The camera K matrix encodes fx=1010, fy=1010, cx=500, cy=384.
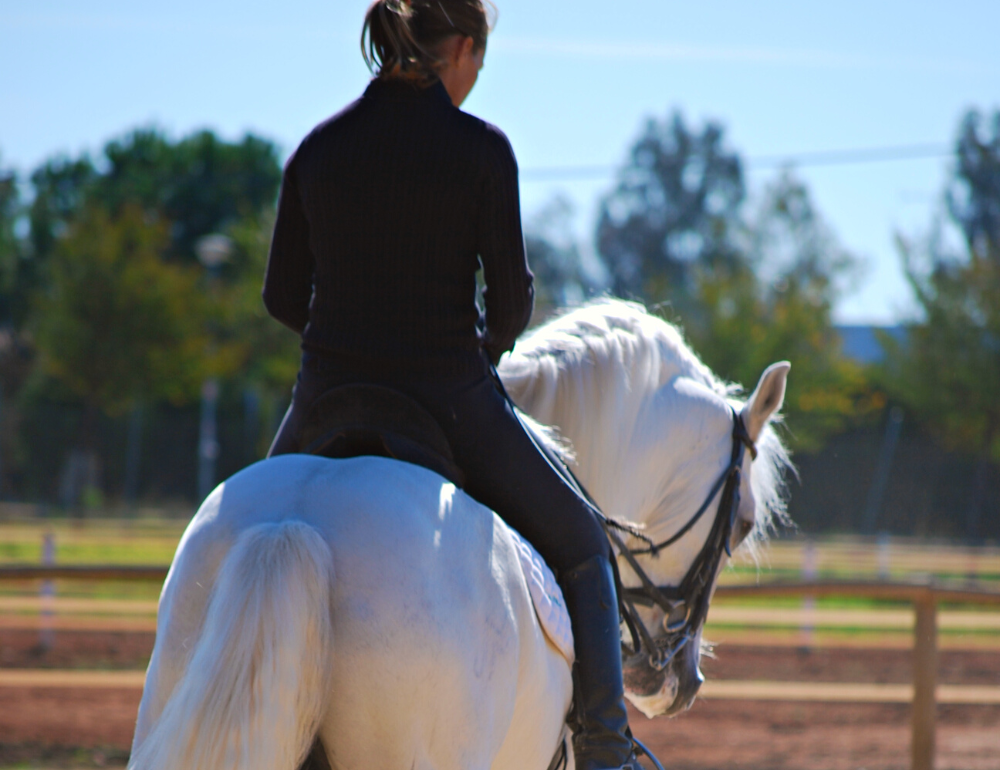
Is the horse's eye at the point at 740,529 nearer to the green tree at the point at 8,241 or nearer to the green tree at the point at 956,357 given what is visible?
the green tree at the point at 956,357

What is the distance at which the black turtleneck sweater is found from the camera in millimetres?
1941

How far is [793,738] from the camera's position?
727cm

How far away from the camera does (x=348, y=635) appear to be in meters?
1.58

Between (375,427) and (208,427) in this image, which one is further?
(208,427)

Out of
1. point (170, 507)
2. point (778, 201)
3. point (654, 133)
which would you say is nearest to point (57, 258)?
point (170, 507)

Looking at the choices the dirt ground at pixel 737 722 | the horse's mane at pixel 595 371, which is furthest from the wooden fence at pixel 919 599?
the horse's mane at pixel 595 371

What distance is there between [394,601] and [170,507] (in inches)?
940

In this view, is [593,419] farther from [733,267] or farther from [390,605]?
[733,267]

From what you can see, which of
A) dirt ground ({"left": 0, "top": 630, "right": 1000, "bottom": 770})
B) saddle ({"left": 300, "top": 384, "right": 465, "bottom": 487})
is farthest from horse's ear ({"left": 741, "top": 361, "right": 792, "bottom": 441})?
dirt ground ({"left": 0, "top": 630, "right": 1000, "bottom": 770})

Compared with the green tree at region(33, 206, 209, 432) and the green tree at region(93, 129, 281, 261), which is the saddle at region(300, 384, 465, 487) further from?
the green tree at region(93, 129, 281, 261)

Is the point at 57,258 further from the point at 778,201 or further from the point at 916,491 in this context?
the point at 778,201

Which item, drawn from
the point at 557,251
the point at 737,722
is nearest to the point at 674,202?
the point at 557,251

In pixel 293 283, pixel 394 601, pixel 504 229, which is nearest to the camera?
pixel 394 601

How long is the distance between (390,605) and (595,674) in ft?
2.16
